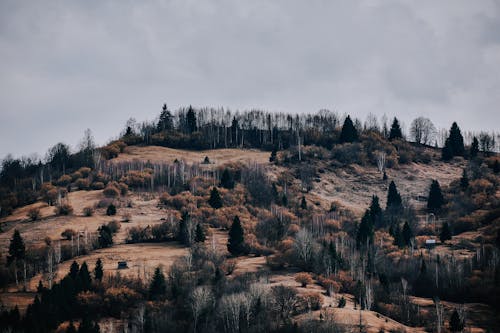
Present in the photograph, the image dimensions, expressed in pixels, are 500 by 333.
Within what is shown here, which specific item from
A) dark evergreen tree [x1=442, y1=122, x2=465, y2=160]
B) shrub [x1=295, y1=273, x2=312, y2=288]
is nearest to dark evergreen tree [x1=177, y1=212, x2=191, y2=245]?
shrub [x1=295, y1=273, x2=312, y2=288]

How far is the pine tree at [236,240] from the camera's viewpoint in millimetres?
104456

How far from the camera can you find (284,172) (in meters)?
146

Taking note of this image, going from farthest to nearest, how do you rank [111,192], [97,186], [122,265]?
1. [97,186]
2. [111,192]
3. [122,265]

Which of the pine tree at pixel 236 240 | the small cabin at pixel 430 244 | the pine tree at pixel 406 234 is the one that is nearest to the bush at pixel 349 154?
the pine tree at pixel 406 234

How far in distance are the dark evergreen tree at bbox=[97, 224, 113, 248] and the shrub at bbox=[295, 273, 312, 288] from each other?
34.4 meters

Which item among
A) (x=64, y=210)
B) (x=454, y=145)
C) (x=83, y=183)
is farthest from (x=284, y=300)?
(x=454, y=145)

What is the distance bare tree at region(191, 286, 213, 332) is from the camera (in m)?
77.8

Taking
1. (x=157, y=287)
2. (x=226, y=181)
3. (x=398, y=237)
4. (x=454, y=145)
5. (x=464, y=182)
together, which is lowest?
(x=157, y=287)

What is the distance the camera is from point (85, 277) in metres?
85.2

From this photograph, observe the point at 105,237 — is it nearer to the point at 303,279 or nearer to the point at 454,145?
the point at 303,279

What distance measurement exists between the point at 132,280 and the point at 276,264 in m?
23.7

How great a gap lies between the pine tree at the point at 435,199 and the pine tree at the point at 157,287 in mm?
69248

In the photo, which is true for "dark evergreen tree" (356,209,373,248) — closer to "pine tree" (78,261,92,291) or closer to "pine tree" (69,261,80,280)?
"pine tree" (78,261,92,291)

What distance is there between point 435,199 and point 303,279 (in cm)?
5303
